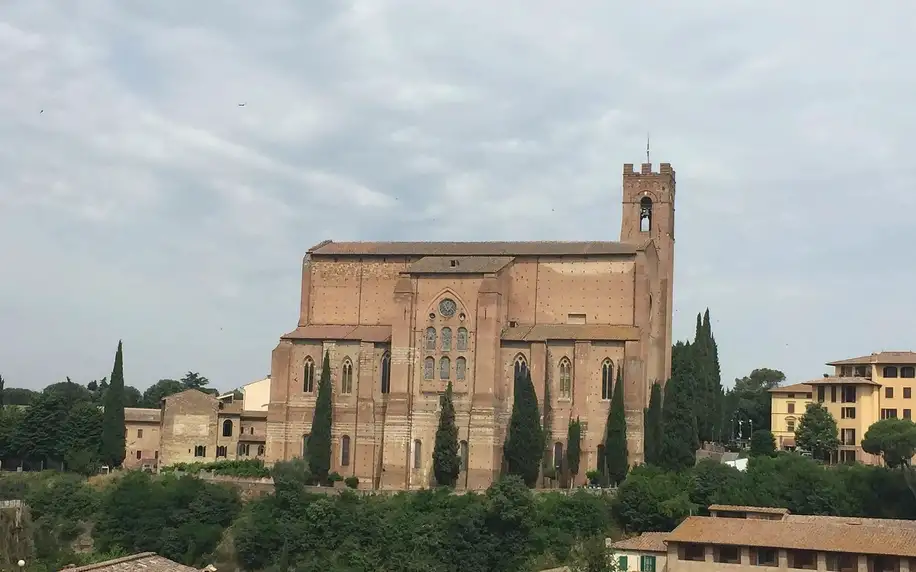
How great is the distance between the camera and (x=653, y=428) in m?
57.1

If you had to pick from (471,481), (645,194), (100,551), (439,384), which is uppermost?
(645,194)

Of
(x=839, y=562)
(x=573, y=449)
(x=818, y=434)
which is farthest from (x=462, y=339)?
(x=839, y=562)

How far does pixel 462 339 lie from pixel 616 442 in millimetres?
9719

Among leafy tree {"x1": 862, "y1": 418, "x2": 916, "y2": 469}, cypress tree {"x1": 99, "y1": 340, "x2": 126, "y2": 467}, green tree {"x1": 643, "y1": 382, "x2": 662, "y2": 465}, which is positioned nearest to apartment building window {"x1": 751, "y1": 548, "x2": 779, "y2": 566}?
leafy tree {"x1": 862, "y1": 418, "x2": 916, "y2": 469}

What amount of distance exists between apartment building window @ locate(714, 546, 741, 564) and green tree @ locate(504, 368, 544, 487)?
51.4 ft

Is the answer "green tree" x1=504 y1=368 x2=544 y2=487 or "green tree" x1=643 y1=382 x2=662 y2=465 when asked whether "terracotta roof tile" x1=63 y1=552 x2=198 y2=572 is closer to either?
"green tree" x1=504 y1=368 x2=544 y2=487

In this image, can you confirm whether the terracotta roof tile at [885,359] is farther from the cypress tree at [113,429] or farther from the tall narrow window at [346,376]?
the cypress tree at [113,429]

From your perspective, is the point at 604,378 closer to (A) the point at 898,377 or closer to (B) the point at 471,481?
(B) the point at 471,481

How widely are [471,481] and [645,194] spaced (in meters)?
19.5

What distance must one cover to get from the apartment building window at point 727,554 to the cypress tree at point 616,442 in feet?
47.3

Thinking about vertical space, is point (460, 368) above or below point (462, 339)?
below

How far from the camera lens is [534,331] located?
60969 millimetres

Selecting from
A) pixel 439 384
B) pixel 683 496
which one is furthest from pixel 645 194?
pixel 683 496

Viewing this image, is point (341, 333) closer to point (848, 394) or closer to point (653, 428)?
point (653, 428)
